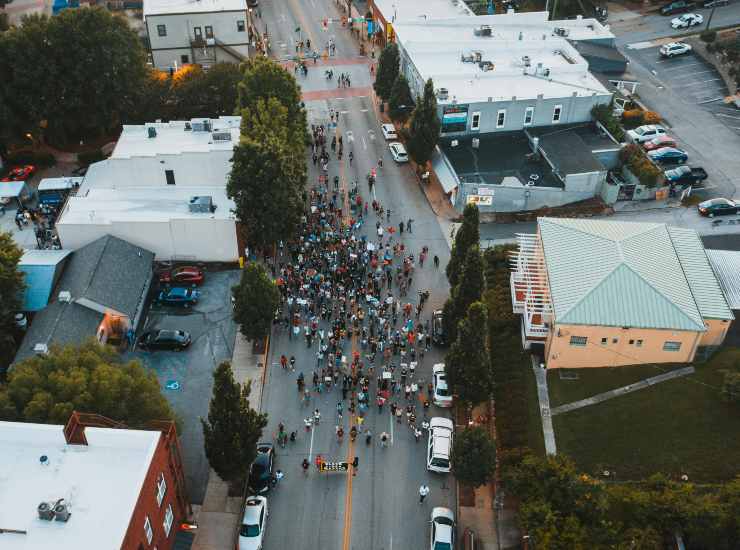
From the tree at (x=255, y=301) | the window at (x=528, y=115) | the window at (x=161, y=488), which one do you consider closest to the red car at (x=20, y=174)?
the tree at (x=255, y=301)

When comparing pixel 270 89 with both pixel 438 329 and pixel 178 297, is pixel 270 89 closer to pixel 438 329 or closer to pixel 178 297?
pixel 178 297

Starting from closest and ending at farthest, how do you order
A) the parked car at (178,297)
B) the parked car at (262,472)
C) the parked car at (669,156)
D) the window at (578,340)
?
1. the parked car at (262,472)
2. the window at (578,340)
3. the parked car at (178,297)
4. the parked car at (669,156)

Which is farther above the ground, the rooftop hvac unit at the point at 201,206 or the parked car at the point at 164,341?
the rooftop hvac unit at the point at 201,206

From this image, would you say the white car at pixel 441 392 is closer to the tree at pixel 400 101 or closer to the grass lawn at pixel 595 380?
the grass lawn at pixel 595 380

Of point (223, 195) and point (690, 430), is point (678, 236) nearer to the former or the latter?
point (690, 430)

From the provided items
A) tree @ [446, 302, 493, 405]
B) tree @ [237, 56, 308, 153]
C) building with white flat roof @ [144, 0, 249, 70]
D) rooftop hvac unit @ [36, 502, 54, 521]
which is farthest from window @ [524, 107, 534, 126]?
rooftop hvac unit @ [36, 502, 54, 521]

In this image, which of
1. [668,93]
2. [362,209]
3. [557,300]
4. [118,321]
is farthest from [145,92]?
[668,93]
